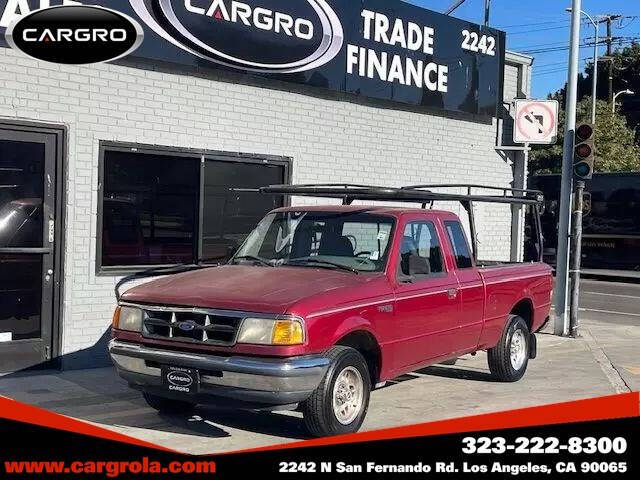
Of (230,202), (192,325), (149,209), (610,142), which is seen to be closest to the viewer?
(192,325)

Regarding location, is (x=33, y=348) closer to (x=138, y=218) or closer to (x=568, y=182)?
(x=138, y=218)

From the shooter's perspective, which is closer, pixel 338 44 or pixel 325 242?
pixel 325 242

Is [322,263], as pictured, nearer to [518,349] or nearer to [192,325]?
[192,325]

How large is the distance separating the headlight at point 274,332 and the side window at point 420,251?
1.64 m

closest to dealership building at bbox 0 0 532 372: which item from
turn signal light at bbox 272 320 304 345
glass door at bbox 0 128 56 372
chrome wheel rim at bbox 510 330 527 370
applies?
glass door at bbox 0 128 56 372

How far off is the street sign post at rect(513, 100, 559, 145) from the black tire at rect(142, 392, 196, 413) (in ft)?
31.8

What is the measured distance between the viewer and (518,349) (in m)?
9.81

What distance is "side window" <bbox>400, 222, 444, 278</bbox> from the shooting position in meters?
7.61

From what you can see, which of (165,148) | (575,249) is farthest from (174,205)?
(575,249)

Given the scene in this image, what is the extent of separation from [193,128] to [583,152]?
629 centimetres


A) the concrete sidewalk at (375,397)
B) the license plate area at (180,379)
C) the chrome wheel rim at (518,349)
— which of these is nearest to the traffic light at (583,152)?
the concrete sidewalk at (375,397)

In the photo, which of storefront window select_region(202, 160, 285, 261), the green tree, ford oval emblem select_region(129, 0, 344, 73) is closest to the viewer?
ford oval emblem select_region(129, 0, 344, 73)

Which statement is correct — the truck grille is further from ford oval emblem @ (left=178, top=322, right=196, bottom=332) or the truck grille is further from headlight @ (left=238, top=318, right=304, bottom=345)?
headlight @ (left=238, top=318, right=304, bottom=345)

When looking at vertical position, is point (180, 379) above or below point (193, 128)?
below
